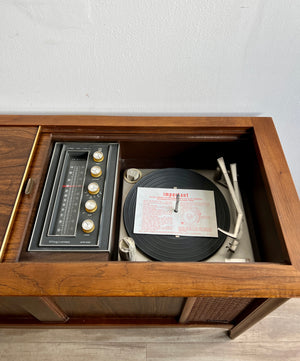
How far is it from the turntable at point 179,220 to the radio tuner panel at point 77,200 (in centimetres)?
7

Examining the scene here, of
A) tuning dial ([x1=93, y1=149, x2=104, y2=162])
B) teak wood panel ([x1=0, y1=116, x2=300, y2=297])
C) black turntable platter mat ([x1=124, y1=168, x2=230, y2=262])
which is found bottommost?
teak wood panel ([x1=0, y1=116, x2=300, y2=297])

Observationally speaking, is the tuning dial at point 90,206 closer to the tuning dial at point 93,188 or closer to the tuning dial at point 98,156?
the tuning dial at point 93,188

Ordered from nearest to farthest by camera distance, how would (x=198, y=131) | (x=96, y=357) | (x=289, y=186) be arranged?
(x=289, y=186) → (x=198, y=131) → (x=96, y=357)

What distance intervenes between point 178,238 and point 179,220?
53mm
